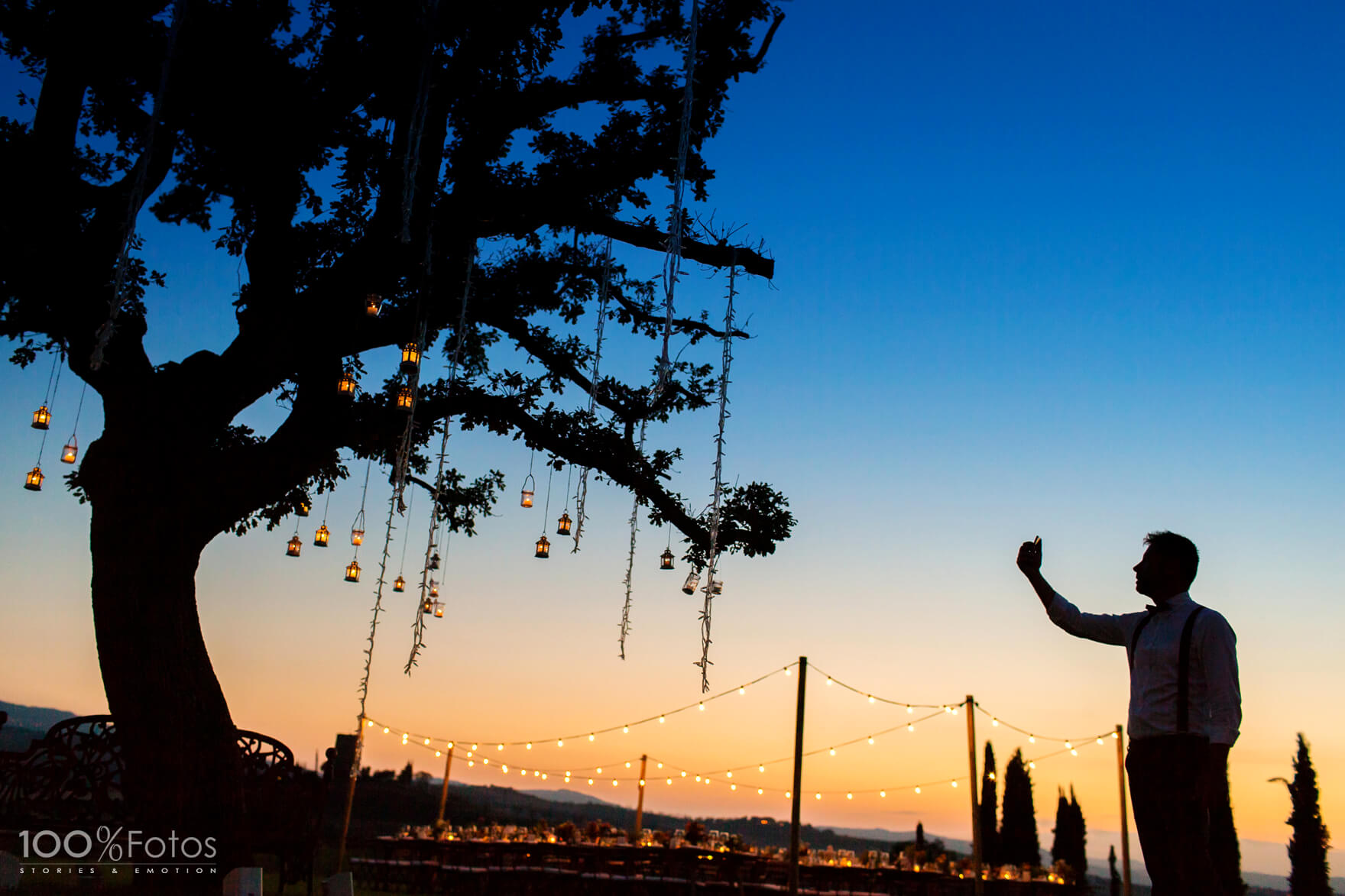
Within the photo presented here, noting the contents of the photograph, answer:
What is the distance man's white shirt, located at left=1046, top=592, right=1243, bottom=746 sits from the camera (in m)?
3.01

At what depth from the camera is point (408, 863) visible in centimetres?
1591

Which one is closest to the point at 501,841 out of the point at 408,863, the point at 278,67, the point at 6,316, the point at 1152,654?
the point at 408,863

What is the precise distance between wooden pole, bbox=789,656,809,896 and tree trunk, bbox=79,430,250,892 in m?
7.74

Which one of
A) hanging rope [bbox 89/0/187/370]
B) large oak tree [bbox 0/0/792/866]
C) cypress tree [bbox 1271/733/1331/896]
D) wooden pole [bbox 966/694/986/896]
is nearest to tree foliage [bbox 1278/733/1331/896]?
cypress tree [bbox 1271/733/1331/896]

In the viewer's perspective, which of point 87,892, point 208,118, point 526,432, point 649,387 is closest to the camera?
point 87,892

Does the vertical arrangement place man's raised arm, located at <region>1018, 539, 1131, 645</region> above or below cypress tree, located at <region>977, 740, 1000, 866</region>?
above

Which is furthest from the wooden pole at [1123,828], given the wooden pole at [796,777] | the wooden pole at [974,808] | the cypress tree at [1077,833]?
the cypress tree at [1077,833]

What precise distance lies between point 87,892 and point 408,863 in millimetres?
10384

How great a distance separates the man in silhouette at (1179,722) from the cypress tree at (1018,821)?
984 inches

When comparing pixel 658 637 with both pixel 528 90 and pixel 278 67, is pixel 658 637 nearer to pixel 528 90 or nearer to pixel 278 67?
pixel 528 90

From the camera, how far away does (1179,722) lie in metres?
3.05

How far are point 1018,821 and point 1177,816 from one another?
26063 millimetres

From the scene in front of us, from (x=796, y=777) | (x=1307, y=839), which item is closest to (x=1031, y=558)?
(x=796, y=777)

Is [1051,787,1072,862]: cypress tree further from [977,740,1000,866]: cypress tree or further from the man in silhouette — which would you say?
the man in silhouette
